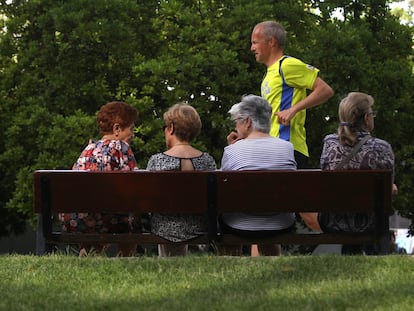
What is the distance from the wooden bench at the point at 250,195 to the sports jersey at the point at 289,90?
873 mm

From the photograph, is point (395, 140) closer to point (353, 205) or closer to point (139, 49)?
point (139, 49)

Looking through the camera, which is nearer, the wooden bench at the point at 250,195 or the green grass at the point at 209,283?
the green grass at the point at 209,283

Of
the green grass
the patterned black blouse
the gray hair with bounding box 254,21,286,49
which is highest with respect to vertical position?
the gray hair with bounding box 254,21,286,49

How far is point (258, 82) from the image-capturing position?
17.9 m

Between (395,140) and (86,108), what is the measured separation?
19.1 feet

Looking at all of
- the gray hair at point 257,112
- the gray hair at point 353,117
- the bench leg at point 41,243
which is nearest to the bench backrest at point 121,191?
the bench leg at point 41,243

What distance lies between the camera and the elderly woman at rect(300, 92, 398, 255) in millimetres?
7234

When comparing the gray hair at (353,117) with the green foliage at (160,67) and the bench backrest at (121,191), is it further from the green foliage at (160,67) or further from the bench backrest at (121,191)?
the green foliage at (160,67)

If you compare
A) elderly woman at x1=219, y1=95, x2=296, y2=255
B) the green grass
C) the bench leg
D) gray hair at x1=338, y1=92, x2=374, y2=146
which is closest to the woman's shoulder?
elderly woman at x1=219, y1=95, x2=296, y2=255

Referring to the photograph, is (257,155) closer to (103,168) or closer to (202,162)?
(202,162)

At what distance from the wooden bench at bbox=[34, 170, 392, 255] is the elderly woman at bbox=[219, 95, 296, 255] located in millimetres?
104

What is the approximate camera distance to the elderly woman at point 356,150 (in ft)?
23.7

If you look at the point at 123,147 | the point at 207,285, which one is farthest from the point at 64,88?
the point at 207,285

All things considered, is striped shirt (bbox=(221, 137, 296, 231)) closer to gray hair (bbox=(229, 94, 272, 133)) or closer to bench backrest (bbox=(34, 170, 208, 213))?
gray hair (bbox=(229, 94, 272, 133))
